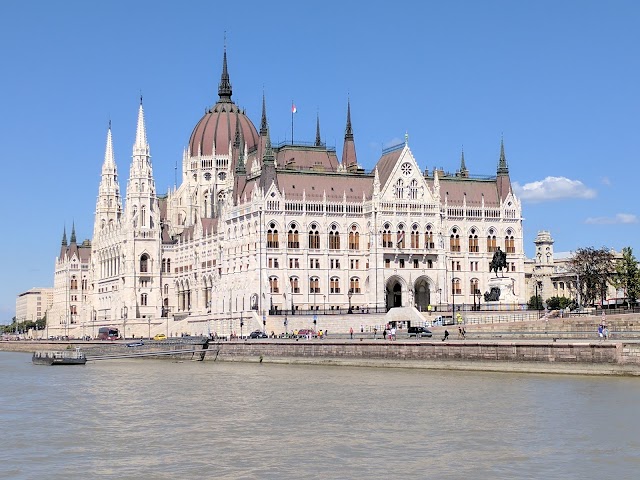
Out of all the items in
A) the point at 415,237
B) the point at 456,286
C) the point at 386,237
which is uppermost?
the point at 415,237

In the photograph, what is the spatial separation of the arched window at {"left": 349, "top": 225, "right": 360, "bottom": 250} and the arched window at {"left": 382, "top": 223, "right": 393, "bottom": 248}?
9.08ft

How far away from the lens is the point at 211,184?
172 m

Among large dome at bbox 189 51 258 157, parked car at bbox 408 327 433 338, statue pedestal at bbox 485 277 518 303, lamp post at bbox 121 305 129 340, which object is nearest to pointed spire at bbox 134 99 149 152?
large dome at bbox 189 51 258 157

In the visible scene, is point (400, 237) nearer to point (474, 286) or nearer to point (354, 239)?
point (354, 239)

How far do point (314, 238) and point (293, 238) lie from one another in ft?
7.97

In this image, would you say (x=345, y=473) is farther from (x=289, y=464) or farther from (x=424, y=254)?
(x=424, y=254)

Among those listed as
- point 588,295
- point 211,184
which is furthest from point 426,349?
point 211,184

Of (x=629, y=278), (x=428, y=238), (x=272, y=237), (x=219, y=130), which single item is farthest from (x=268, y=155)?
(x=219, y=130)

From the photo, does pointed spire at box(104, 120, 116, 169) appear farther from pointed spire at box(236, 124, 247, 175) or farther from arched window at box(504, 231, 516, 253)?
arched window at box(504, 231, 516, 253)

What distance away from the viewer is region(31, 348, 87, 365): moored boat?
101750 millimetres

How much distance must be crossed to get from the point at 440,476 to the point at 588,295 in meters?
109

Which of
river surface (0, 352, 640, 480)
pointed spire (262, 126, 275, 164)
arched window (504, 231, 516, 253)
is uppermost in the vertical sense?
pointed spire (262, 126, 275, 164)

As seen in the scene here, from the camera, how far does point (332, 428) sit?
45.9 metres

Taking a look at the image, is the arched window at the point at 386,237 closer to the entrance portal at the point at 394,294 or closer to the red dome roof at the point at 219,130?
the entrance portal at the point at 394,294
